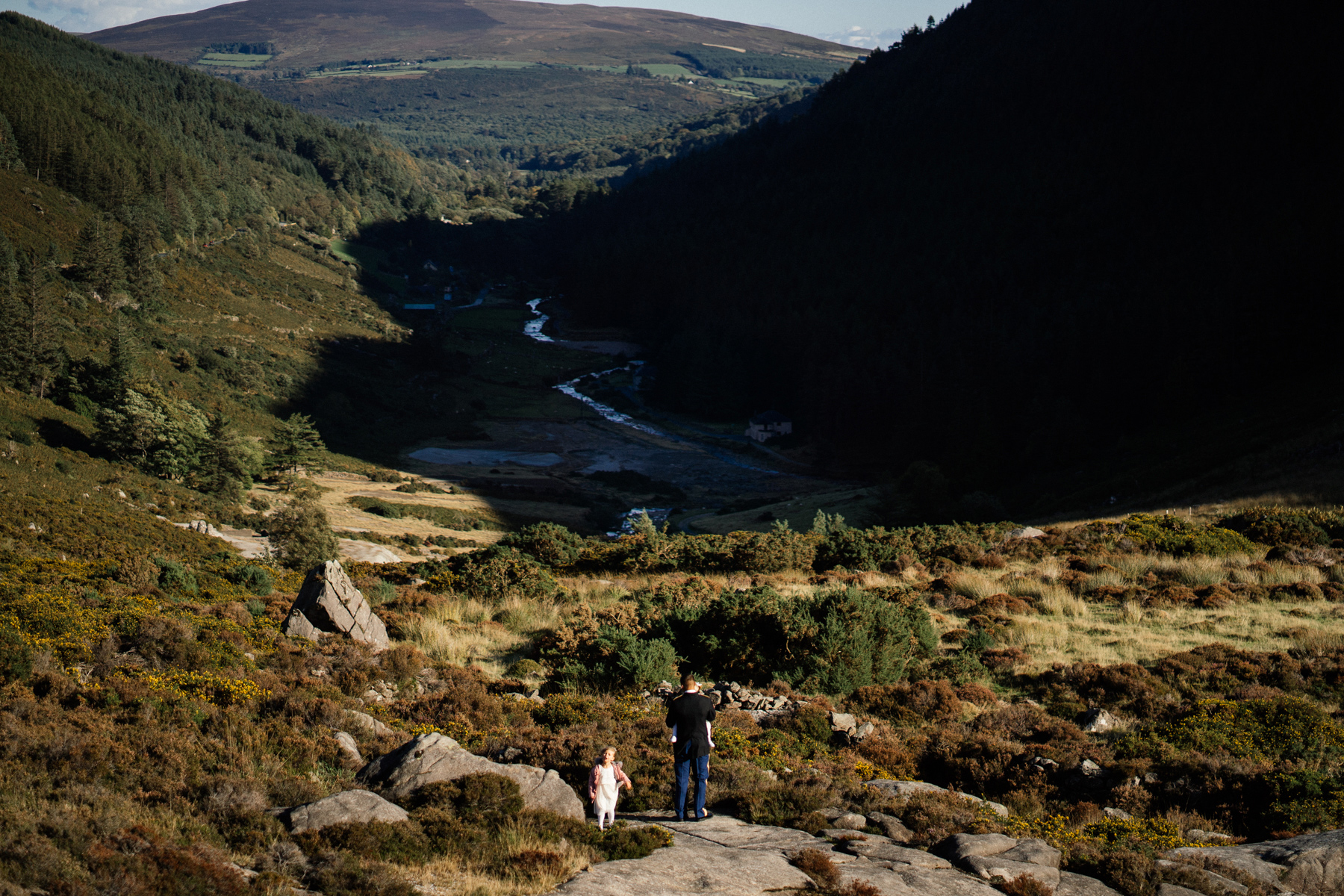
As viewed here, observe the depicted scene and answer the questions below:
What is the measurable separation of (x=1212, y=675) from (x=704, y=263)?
426ft

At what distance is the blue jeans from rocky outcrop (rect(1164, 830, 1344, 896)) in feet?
15.7

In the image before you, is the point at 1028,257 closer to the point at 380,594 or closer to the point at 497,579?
the point at 497,579

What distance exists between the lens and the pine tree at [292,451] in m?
60.6

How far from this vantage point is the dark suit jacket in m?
9.79

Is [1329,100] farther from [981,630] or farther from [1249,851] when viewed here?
[1249,851]

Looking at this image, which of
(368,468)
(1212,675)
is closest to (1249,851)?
(1212,675)

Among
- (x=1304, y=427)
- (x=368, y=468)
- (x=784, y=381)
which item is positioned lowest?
(x=368, y=468)

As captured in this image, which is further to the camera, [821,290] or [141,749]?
[821,290]

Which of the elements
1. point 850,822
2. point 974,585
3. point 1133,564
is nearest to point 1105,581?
point 1133,564

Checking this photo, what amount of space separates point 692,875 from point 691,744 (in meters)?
2.11

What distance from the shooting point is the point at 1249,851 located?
8672mm

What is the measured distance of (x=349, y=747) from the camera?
10664mm

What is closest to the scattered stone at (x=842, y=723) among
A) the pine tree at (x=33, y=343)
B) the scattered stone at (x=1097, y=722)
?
the scattered stone at (x=1097, y=722)

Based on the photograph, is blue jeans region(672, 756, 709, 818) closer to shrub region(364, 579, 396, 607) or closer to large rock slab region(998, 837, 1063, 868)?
large rock slab region(998, 837, 1063, 868)
